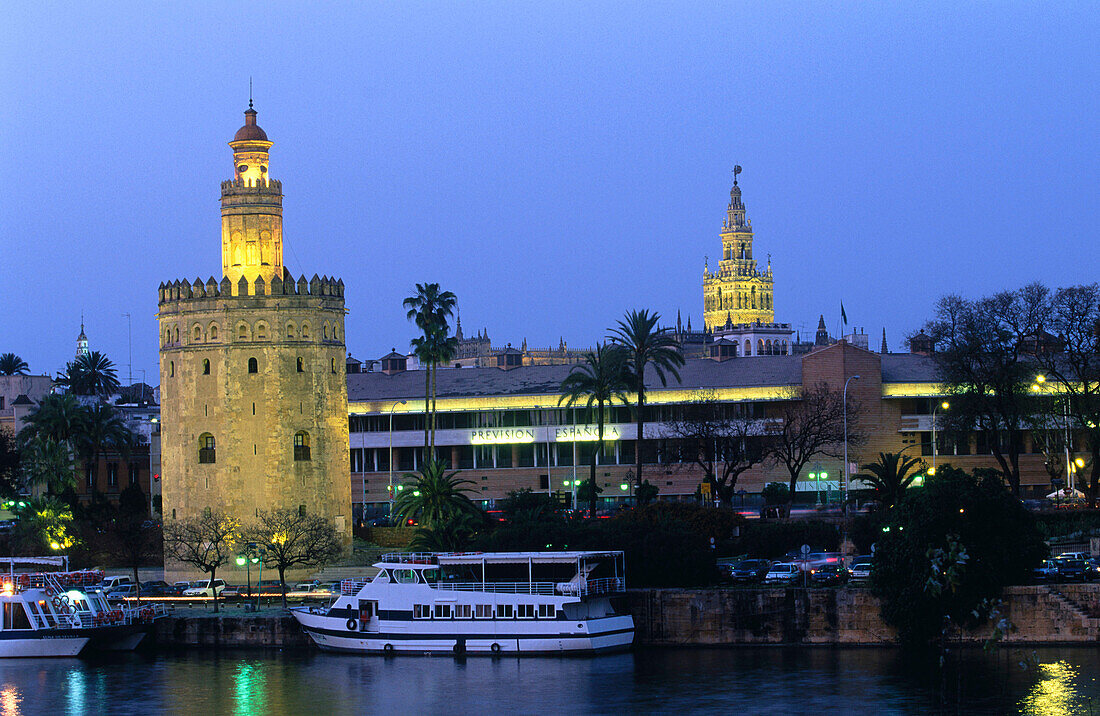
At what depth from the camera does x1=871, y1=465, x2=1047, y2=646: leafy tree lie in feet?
188

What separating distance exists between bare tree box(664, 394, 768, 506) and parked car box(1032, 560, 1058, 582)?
2886 cm

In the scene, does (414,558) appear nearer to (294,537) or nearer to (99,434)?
(294,537)

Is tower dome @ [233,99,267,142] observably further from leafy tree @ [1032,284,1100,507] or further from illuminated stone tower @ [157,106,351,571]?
leafy tree @ [1032,284,1100,507]

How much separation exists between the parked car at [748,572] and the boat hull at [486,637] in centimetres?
688

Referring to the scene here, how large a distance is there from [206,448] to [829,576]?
30.5 m

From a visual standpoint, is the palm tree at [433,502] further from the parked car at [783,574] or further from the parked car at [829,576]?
the parked car at [829,576]

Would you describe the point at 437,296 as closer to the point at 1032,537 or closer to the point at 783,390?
the point at 783,390

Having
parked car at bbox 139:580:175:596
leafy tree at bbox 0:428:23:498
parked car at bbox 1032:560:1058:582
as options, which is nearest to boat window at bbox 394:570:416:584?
parked car at bbox 139:580:175:596

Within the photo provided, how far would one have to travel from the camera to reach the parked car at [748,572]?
6775cm

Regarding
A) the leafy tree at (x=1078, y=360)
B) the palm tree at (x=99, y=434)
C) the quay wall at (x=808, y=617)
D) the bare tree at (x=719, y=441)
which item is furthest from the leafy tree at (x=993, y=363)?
the palm tree at (x=99, y=434)

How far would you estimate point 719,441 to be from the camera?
9762 centimetres

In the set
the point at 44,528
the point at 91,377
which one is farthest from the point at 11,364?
the point at 44,528

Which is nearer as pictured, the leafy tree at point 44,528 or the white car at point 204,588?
the white car at point 204,588

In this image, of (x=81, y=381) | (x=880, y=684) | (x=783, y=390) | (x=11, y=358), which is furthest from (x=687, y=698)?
(x=11, y=358)
